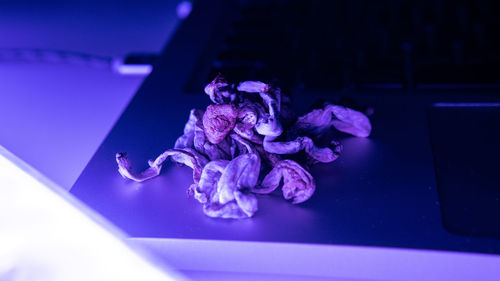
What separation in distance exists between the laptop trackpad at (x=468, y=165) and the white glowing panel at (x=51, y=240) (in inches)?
9.8

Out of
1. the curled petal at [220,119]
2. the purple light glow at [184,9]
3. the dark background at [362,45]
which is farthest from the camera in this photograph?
the purple light glow at [184,9]

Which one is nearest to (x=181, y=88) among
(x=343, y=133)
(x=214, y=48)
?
(x=214, y=48)

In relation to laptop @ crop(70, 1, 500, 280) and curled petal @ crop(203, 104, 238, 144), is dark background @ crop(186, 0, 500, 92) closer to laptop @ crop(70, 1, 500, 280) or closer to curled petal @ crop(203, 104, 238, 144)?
laptop @ crop(70, 1, 500, 280)

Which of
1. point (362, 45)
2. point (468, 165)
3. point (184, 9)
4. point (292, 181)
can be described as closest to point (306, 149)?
point (292, 181)

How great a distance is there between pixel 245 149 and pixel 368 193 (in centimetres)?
12

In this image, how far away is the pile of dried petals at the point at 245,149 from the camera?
35 centimetres

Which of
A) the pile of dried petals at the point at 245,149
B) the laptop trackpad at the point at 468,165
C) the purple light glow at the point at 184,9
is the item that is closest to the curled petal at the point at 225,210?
the pile of dried petals at the point at 245,149

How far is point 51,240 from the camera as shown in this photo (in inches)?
13.9

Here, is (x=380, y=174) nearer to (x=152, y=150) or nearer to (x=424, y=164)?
(x=424, y=164)

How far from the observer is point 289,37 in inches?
24.6

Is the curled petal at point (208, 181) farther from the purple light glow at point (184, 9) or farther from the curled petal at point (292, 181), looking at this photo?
the purple light glow at point (184, 9)

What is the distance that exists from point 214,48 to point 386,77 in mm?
244

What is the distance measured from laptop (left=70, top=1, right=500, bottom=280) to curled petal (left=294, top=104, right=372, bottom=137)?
0.04 ft

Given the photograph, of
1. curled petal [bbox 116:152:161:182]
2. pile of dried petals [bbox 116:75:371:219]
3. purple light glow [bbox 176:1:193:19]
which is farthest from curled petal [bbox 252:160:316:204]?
purple light glow [bbox 176:1:193:19]
